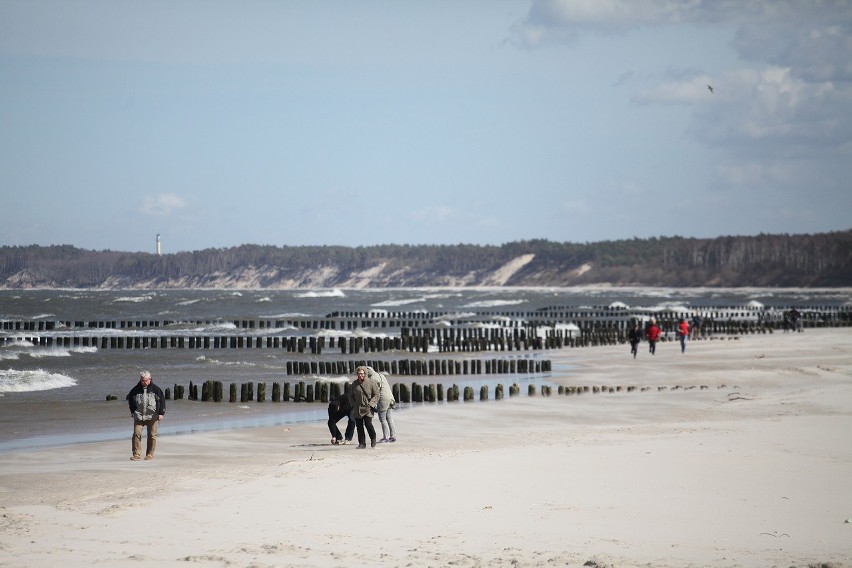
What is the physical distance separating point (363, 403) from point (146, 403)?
3.75 metres

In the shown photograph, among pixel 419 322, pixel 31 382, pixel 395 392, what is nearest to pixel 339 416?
pixel 395 392

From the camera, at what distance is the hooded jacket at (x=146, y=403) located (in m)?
16.9

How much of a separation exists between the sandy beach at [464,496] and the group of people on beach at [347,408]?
14.1 inches

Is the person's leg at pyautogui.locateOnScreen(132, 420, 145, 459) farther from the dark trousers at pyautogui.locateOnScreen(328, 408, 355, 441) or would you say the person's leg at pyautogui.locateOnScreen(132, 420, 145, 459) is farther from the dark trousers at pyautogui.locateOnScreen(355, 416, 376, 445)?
the dark trousers at pyautogui.locateOnScreen(355, 416, 376, 445)

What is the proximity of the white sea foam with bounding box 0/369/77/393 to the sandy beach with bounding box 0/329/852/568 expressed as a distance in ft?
39.4

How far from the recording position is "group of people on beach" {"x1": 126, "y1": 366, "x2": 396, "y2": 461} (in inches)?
666

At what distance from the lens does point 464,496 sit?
12766 millimetres

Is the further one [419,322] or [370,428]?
[419,322]

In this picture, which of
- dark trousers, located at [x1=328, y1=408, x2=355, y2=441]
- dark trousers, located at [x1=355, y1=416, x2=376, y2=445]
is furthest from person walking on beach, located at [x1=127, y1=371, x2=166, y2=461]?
dark trousers, located at [x1=355, y1=416, x2=376, y2=445]

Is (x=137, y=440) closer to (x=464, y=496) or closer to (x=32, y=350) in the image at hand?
(x=464, y=496)

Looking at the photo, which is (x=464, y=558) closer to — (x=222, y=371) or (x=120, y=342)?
(x=222, y=371)

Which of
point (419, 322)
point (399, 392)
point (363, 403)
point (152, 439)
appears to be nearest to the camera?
point (152, 439)

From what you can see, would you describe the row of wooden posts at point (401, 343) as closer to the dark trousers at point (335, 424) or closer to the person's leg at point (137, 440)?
the dark trousers at point (335, 424)

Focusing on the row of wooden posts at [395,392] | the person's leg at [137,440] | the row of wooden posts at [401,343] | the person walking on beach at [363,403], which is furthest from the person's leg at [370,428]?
the row of wooden posts at [401,343]
